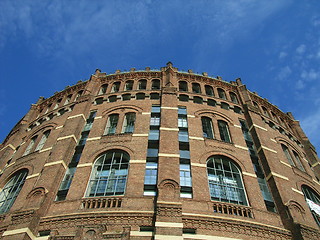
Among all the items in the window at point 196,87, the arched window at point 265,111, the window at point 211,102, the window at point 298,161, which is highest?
the window at point 196,87

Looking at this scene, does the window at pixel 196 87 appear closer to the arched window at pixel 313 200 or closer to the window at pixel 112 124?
the window at pixel 112 124

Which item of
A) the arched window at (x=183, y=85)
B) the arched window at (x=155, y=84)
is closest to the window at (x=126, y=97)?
the arched window at (x=155, y=84)

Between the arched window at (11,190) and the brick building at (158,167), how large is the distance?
83 millimetres

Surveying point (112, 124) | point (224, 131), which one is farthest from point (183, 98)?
point (112, 124)

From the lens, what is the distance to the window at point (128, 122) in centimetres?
1923

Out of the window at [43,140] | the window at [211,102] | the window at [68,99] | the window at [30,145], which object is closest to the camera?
the window at [43,140]

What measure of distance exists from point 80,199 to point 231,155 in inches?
357

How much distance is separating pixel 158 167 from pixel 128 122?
6.08m

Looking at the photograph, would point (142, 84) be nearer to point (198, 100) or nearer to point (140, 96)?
point (140, 96)

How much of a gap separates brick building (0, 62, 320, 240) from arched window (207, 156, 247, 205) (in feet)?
0.21

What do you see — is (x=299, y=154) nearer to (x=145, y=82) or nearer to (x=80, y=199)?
(x=145, y=82)

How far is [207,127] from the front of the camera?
2023 cm

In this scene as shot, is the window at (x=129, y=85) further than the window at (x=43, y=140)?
Yes

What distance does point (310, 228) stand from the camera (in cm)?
1355
